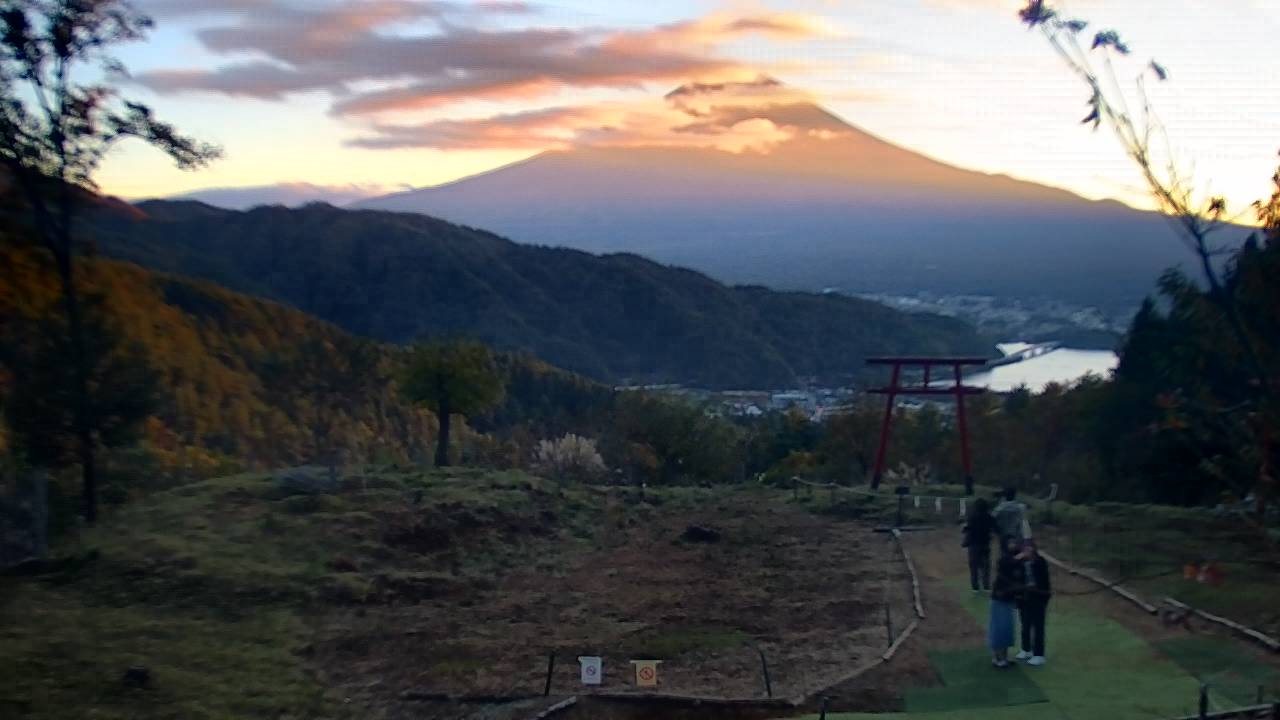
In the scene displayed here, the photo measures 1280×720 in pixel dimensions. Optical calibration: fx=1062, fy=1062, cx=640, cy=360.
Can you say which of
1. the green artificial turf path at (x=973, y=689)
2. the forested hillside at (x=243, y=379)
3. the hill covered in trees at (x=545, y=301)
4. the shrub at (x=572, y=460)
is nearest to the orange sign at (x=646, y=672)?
the green artificial turf path at (x=973, y=689)

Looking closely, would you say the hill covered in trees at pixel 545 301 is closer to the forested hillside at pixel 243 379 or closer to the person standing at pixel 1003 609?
the forested hillside at pixel 243 379

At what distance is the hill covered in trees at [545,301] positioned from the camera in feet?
267

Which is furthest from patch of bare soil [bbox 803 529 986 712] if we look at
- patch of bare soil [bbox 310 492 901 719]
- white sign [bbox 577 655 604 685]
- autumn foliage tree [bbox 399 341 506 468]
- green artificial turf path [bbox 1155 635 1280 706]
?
autumn foliage tree [bbox 399 341 506 468]

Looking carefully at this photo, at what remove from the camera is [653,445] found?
2662 cm

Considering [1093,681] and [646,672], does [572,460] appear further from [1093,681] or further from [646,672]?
[1093,681]

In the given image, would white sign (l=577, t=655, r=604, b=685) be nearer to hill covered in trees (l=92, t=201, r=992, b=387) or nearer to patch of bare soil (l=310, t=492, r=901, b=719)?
patch of bare soil (l=310, t=492, r=901, b=719)

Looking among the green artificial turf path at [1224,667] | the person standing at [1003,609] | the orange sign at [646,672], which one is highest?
the person standing at [1003,609]

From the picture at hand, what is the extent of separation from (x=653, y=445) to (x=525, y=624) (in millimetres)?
15764

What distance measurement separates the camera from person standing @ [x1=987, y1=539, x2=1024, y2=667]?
27.8 ft

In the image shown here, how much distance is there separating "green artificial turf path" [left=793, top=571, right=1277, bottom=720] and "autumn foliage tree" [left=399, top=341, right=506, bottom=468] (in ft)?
49.2

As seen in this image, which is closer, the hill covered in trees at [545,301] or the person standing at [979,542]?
the person standing at [979,542]

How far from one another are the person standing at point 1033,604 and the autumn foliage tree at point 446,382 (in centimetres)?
1551

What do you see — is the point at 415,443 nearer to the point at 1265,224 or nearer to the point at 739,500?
the point at 739,500

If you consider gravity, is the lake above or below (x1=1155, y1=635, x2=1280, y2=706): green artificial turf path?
above
